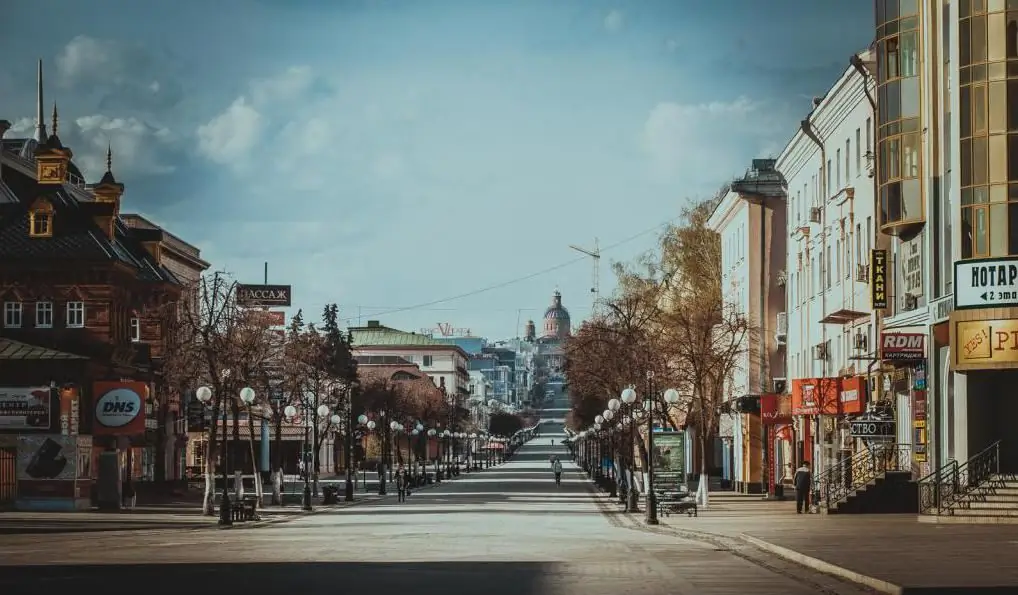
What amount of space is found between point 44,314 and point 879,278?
1469 inches

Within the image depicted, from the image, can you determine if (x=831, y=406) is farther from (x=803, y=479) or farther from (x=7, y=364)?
(x=7, y=364)

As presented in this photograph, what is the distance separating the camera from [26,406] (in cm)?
6962

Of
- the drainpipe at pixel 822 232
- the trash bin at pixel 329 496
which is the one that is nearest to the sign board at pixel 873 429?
the drainpipe at pixel 822 232

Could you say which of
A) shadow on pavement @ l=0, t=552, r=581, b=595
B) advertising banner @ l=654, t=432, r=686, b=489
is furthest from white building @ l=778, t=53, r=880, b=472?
shadow on pavement @ l=0, t=552, r=581, b=595

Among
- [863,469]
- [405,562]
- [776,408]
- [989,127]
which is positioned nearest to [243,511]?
[863,469]

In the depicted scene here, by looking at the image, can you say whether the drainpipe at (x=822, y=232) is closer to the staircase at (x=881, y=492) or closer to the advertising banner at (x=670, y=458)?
the advertising banner at (x=670, y=458)

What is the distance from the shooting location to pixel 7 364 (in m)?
71.3

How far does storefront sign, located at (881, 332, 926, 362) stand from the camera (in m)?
52.3

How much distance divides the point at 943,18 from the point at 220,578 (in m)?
30.6

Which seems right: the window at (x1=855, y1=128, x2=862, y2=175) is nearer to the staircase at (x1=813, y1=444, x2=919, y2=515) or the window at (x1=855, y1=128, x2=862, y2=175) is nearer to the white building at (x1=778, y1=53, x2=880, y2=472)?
the white building at (x1=778, y1=53, x2=880, y2=472)

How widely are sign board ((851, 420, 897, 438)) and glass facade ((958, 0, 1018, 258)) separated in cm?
994

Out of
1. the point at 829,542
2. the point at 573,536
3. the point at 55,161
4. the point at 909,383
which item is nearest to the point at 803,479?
the point at 909,383

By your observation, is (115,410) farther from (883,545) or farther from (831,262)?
(883,545)

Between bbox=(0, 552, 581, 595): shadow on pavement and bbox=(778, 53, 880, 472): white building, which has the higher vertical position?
bbox=(778, 53, 880, 472): white building
